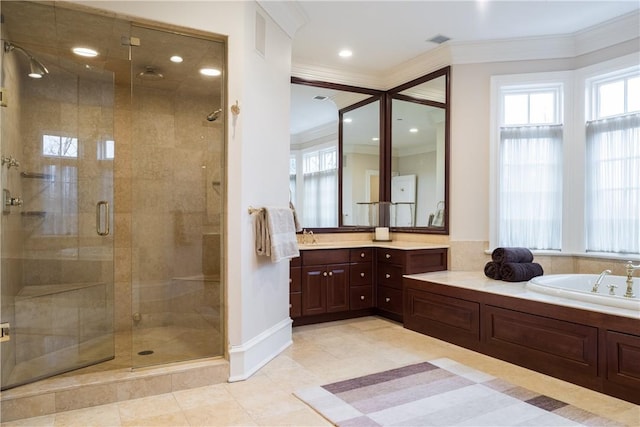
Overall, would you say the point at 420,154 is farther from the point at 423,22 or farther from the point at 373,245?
the point at 423,22

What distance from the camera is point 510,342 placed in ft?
10.2

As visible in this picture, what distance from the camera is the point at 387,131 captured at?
4.96 meters

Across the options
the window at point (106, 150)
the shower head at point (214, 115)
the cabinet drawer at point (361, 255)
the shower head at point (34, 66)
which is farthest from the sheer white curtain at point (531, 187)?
the shower head at point (34, 66)

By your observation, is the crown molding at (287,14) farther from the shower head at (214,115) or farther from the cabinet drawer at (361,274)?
the cabinet drawer at (361,274)

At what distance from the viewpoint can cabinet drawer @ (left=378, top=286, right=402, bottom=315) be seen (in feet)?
13.8

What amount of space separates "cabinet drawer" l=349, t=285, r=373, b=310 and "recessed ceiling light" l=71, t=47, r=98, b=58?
3091 millimetres

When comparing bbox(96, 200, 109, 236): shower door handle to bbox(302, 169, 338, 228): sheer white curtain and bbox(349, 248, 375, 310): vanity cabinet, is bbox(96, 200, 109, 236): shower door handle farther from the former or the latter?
bbox(349, 248, 375, 310): vanity cabinet

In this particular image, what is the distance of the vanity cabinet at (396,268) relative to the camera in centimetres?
411

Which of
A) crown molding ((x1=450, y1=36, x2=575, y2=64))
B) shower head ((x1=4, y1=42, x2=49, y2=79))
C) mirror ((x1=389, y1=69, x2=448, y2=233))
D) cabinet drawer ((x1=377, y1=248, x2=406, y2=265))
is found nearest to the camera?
shower head ((x1=4, y1=42, x2=49, y2=79))

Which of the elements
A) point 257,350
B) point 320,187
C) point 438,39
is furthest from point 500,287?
point 438,39

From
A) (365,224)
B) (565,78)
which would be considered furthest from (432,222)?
(565,78)

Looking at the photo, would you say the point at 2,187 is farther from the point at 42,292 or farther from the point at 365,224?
the point at 365,224

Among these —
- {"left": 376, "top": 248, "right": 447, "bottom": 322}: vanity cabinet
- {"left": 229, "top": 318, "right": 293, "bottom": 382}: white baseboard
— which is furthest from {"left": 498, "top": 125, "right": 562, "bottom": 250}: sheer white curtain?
{"left": 229, "top": 318, "right": 293, "bottom": 382}: white baseboard

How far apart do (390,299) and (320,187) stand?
1422mm
